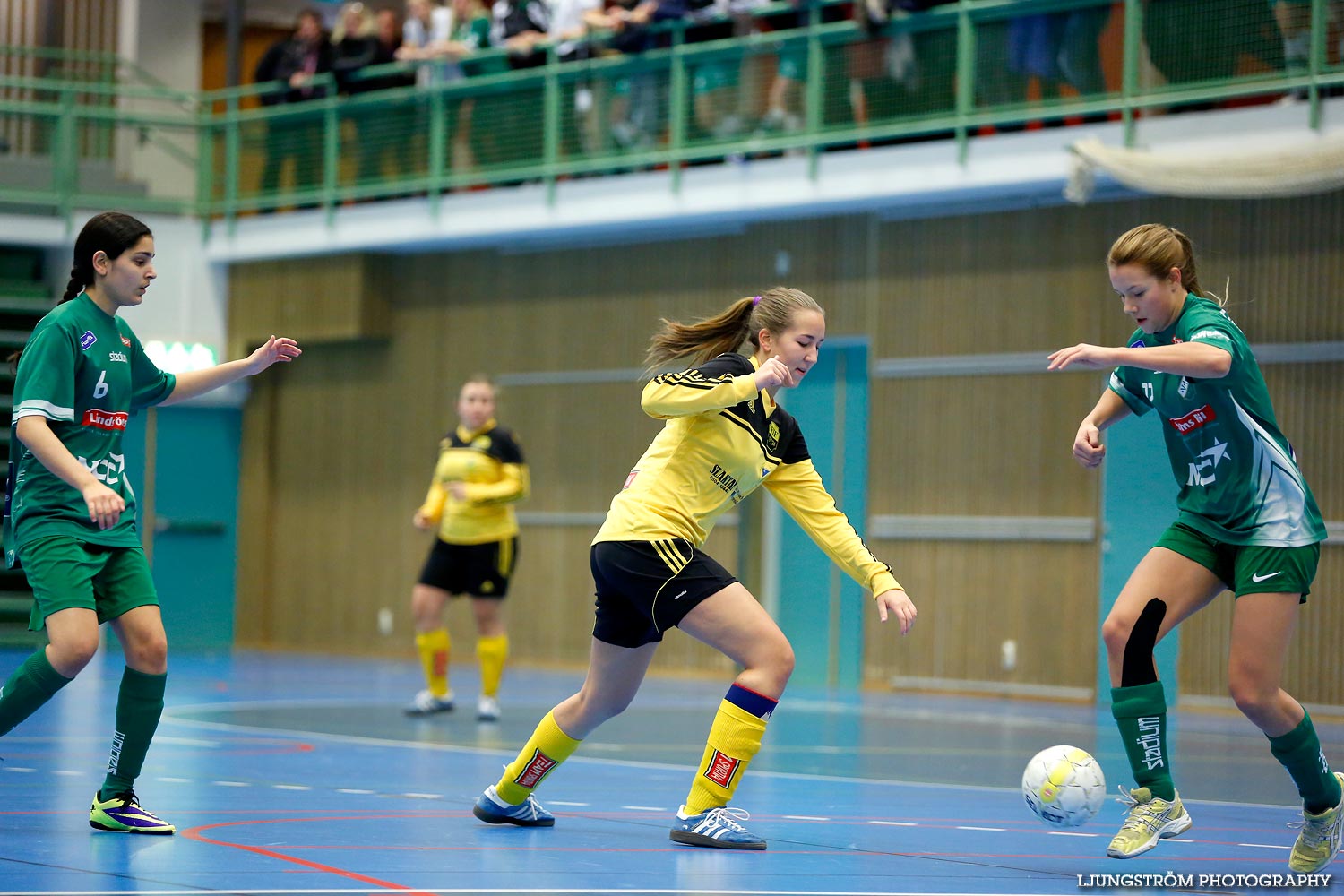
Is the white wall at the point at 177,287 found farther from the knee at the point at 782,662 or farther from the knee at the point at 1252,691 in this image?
the knee at the point at 1252,691

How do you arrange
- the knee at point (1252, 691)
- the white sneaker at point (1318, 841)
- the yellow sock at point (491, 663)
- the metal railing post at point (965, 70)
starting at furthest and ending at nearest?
the metal railing post at point (965, 70) → the yellow sock at point (491, 663) → the white sneaker at point (1318, 841) → the knee at point (1252, 691)

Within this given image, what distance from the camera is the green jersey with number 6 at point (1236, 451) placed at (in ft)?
17.1

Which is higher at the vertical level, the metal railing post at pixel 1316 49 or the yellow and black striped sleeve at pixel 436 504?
the metal railing post at pixel 1316 49

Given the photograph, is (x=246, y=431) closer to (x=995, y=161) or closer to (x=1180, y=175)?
(x=995, y=161)

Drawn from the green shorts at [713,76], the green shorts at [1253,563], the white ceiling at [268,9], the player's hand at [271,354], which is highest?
the white ceiling at [268,9]

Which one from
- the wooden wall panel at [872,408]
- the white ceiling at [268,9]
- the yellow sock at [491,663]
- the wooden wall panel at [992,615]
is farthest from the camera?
the white ceiling at [268,9]

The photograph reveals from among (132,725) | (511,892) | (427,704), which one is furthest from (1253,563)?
(427,704)

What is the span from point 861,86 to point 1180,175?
315 centimetres

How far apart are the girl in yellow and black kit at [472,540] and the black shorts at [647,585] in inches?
223

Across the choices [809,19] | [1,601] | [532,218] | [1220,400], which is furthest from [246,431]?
[1220,400]

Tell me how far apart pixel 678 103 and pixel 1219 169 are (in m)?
5.36

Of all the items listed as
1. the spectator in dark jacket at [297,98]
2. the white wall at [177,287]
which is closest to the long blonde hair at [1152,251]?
the spectator in dark jacket at [297,98]

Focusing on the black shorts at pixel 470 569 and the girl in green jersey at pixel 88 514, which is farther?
the black shorts at pixel 470 569

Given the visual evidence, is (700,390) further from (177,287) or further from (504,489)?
(177,287)
